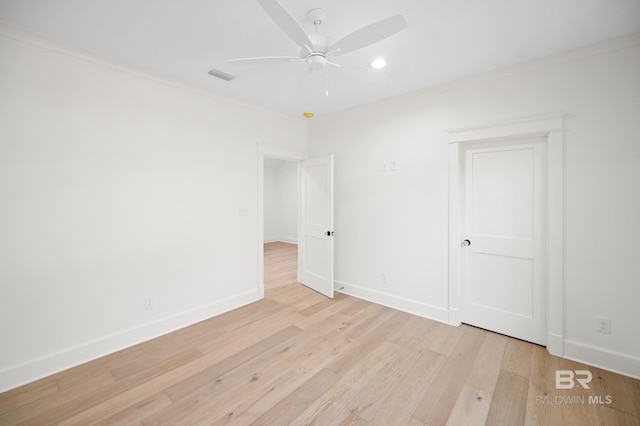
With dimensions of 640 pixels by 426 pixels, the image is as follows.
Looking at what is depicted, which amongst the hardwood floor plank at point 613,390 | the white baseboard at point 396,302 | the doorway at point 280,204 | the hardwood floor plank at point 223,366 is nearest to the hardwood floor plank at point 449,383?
the white baseboard at point 396,302

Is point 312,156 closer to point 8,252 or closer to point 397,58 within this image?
point 397,58

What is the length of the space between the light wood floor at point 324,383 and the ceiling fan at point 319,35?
243 cm

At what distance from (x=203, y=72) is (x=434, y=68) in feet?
7.81

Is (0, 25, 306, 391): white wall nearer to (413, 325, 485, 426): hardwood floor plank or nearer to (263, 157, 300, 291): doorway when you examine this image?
(413, 325, 485, 426): hardwood floor plank

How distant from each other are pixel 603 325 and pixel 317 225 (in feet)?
10.5

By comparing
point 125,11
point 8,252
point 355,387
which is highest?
point 125,11

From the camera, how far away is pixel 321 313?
3418 millimetres

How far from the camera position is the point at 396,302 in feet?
11.6

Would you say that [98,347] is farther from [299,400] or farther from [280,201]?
[280,201]

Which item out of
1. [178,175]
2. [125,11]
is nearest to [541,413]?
[178,175]

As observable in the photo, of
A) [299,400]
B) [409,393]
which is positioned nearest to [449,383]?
[409,393]

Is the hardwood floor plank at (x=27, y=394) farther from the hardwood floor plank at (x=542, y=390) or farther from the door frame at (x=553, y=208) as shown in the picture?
the door frame at (x=553, y=208)

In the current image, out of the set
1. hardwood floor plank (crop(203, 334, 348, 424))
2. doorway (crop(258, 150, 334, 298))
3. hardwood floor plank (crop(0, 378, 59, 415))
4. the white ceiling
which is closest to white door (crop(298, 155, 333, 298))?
doorway (crop(258, 150, 334, 298))

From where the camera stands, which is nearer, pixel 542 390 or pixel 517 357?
pixel 542 390
